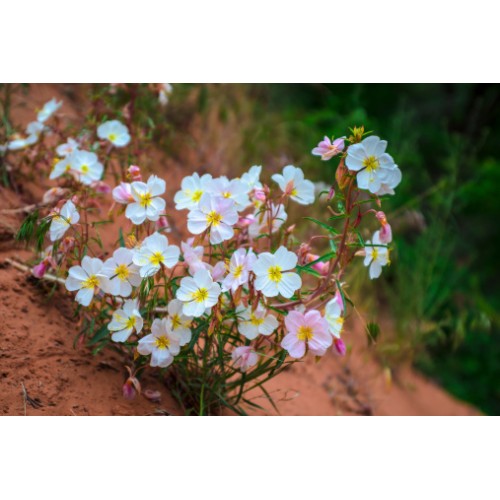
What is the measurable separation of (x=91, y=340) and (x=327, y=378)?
1.14 metres

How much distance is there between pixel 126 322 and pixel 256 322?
296 millimetres

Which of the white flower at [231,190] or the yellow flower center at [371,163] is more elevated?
the yellow flower center at [371,163]

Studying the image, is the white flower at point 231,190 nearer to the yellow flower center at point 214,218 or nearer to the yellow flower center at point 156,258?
the yellow flower center at point 214,218

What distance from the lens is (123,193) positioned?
155 cm

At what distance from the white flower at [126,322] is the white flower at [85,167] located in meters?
0.52

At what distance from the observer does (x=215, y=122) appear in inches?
137

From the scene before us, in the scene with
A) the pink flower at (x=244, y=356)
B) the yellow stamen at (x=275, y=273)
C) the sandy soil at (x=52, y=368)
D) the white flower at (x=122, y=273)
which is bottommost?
the sandy soil at (x=52, y=368)

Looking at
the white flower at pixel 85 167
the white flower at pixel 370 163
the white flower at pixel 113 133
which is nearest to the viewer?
the white flower at pixel 370 163

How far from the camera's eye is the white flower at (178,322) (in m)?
1.45

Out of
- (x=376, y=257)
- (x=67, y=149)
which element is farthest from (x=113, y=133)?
(x=376, y=257)

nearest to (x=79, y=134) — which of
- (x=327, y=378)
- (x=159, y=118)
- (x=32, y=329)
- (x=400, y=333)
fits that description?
(x=159, y=118)

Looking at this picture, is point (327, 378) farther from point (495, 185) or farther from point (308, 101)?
point (308, 101)

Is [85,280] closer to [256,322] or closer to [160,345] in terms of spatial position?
[160,345]

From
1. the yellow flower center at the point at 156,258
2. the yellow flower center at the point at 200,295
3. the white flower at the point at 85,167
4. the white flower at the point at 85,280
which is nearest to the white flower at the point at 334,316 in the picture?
the yellow flower center at the point at 200,295
